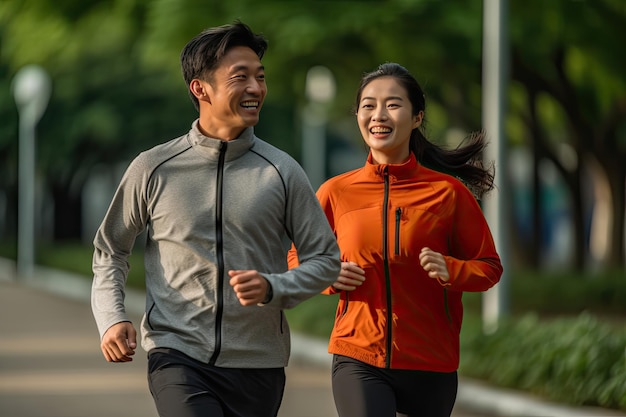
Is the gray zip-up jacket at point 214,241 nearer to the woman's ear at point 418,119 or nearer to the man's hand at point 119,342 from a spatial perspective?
the man's hand at point 119,342

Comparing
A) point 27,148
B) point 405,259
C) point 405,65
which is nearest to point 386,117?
point 405,259

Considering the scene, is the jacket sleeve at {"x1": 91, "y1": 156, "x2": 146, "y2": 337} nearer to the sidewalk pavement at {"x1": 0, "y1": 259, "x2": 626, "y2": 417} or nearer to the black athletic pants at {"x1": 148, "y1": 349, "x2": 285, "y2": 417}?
the black athletic pants at {"x1": 148, "y1": 349, "x2": 285, "y2": 417}

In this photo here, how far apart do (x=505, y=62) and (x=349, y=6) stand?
2.25 metres

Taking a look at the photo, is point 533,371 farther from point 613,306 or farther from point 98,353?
point 613,306

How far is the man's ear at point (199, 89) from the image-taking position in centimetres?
461

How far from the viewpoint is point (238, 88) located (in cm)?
452

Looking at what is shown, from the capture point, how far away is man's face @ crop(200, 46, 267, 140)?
4516mm

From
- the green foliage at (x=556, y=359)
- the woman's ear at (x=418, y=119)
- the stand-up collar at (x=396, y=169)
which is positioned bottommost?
the green foliage at (x=556, y=359)

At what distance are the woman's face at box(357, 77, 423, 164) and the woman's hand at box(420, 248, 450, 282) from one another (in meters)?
0.50

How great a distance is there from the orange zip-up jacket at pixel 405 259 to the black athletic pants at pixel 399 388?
0.03 m

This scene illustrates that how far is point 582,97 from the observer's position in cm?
2242

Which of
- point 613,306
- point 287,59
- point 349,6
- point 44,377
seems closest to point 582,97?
point 613,306

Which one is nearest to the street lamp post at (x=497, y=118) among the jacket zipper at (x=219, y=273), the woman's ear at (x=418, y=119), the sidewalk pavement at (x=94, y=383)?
the sidewalk pavement at (x=94, y=383)

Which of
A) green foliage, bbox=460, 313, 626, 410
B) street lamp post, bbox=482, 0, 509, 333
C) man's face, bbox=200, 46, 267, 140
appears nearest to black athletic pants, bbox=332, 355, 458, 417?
man's face, bbox=200, 46, 267, 140
